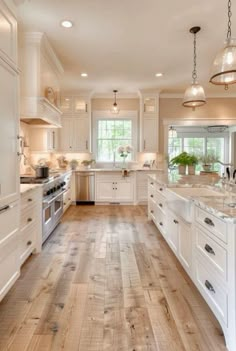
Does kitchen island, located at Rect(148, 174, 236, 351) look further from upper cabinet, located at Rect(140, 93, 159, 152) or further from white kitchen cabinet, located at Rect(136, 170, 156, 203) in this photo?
upper cabinet, located at Rect(140, 93, 159, 152)

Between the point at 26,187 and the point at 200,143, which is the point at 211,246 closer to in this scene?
the point at 26,187

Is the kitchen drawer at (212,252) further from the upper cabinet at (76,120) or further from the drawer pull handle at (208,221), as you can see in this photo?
the upper cabinet at (76,120)

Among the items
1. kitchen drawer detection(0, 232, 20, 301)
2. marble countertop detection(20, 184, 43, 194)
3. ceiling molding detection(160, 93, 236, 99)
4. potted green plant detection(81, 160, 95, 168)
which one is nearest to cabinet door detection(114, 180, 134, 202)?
potted green plant detection(81, 160, 95, 168)

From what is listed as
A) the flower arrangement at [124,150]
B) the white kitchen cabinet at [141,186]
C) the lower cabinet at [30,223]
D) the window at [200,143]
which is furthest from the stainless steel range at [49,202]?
the window at [200,143]

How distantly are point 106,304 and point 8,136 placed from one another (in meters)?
1.62

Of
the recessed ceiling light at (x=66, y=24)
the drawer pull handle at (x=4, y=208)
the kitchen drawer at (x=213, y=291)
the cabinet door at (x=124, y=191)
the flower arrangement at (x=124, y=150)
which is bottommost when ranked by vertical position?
the kitchen drawer at (x=213, y=291)

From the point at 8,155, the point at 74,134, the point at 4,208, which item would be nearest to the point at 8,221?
the point at 4,208

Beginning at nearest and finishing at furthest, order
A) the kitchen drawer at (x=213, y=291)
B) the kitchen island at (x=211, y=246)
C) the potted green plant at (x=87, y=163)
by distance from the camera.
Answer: the kitchen island at (x=211, y=246), the kitchen drawer at (x=213, y=291), the potted green plant at (x=87, y=163)

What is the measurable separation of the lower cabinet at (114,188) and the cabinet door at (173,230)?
131 inches

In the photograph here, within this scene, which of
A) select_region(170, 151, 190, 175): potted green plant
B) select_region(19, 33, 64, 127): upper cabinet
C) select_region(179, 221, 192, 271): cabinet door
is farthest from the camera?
select_region(170, 151, 190, 175): potted green plant

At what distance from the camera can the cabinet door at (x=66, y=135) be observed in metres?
6.82

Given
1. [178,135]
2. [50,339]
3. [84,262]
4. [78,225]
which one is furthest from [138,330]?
[178,135]

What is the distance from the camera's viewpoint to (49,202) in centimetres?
367

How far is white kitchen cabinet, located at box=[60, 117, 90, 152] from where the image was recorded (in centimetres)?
683
